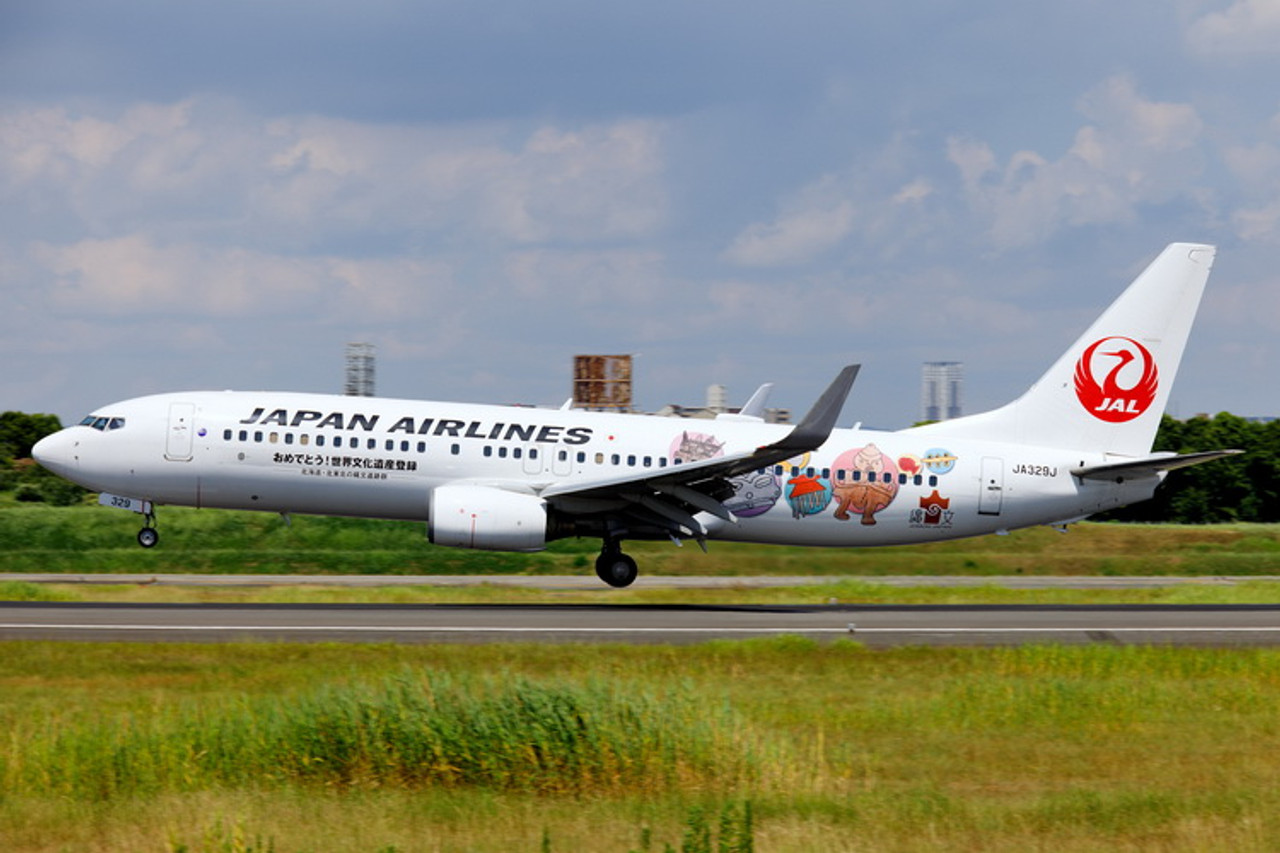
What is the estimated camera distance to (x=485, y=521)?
29.8 metres

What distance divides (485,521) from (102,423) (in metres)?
9.48

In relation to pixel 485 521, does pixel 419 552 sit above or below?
below

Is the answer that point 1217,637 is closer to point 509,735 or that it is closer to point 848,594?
point 848,594

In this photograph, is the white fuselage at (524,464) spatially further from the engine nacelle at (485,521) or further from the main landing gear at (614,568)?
the main landing gear at (614,568)

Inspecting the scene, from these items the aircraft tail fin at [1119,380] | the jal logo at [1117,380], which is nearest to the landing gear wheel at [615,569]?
the aircraft tail fin at [1119,380]

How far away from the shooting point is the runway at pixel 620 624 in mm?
23781

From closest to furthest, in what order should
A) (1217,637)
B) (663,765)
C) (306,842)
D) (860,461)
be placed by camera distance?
(306,842)
(663,765)
(1217,637)
(860,461)

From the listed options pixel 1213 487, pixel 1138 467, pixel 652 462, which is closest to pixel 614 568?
pixel 652 462

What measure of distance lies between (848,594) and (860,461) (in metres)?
5.06

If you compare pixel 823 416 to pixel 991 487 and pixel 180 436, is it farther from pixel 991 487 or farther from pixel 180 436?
pixel 180 436

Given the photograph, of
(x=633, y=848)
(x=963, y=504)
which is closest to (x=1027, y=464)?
(x=963, y=504)

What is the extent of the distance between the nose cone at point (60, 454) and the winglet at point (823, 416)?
15.7 m

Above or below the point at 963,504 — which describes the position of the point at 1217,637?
below

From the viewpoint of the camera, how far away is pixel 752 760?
42.5 feet
